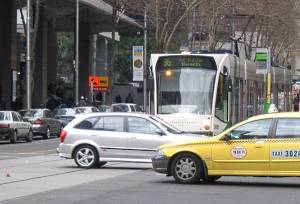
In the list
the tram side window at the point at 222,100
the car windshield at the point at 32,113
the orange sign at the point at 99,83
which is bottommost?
the car windshield at the point at 32,113

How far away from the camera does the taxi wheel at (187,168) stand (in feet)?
50.0

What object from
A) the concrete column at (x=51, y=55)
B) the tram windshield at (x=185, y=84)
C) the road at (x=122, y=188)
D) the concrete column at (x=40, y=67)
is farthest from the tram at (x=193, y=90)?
the concrete column at (x=51, y=55)

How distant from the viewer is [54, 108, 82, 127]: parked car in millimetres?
44516

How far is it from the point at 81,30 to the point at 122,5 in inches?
772

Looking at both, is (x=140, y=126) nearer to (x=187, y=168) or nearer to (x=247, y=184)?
(x=187, y=168)

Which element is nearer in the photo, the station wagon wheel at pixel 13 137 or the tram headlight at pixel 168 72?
the tram headlight at pixel 168 72

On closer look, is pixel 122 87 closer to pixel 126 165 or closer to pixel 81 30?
pixel 81 30

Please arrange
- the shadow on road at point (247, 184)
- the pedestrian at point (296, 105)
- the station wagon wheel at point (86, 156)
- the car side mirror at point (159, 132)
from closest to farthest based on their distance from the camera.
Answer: the shadow on road at point (247, 184), the car side mirror at point (159, 132), the station wagon wheel at point (86, 156), the pedestrian at point (296, 105)

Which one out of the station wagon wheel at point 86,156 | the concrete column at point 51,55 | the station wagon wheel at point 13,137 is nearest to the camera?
the station wagon wheel at point 86,156

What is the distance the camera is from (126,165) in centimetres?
2131

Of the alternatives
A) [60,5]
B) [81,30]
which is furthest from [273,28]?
[81,30]

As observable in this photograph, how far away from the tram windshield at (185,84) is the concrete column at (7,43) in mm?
35379

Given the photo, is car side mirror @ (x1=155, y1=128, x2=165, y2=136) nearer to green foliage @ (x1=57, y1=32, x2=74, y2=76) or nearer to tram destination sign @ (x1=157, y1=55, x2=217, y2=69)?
tram destination sign @ (x1=157, y1=55, x2=217, y2=69)

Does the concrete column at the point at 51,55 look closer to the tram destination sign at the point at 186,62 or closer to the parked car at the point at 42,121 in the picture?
the parked car at the point at 42,121
